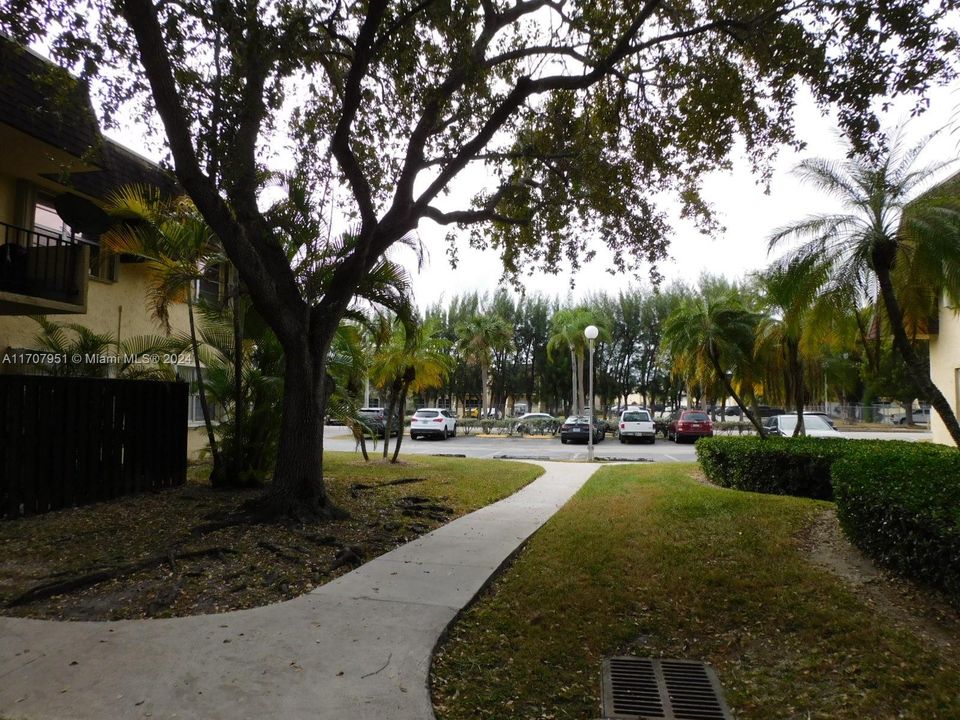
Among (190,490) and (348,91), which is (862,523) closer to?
(348,91)

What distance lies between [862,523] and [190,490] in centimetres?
957

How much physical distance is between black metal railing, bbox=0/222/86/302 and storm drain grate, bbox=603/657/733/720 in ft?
34.8

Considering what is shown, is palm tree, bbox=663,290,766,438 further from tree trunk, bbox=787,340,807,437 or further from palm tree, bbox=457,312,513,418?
palm tree, bbox=457,312,513,418

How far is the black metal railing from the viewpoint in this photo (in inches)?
404

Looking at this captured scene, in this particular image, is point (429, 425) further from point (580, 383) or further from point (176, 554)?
point (176, 554)

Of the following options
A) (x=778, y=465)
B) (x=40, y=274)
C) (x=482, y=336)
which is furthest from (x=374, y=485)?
(x=482, y=336)

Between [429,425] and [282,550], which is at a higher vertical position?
[429,425]

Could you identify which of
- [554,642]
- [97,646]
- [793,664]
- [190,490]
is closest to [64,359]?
[190,490]

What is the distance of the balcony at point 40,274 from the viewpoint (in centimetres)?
1021

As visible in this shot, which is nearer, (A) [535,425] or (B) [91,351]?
(B) [91,351]

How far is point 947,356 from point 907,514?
518 inches

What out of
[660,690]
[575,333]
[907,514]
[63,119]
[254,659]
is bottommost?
[660,690]

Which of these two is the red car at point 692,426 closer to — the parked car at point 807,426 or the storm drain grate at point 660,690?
the parked car at point 807,426

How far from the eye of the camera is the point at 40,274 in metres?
10.8
